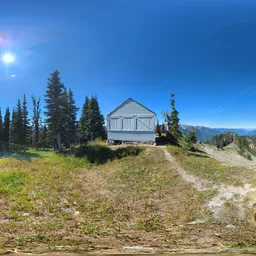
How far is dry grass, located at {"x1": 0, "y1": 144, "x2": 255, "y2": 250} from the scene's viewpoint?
10.3 ft

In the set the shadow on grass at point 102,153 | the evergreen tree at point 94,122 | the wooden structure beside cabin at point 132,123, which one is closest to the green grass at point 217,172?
the shadow on grass at point 102,153

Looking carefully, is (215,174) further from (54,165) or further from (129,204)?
(54,165)

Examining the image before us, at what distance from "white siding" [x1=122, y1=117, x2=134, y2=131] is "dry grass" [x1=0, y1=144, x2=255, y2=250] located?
8024 millimetres

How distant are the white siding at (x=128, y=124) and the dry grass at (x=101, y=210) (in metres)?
8.02

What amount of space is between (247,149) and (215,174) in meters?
26.8

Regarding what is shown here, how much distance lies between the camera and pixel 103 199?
708 centimetres

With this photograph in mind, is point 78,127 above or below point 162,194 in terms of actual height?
above

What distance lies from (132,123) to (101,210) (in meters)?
14.0

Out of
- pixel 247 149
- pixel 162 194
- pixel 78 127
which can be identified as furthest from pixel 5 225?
pixel 247 149

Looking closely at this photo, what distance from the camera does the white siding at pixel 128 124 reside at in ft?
63.1

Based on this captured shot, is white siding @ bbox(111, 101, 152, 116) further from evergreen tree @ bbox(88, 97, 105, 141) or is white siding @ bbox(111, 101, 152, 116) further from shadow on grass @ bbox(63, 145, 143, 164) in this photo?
evergreen tree @ bbox(88, 97, 105, 141)

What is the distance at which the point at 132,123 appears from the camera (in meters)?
19.2

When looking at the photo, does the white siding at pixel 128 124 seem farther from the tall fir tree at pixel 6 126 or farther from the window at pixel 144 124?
the tall fir tree at pixel 6 126

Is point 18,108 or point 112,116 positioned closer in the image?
point 112,116
